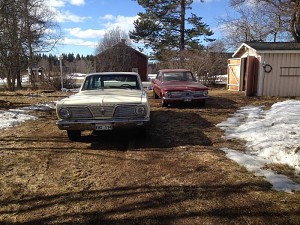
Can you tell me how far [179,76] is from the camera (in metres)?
12.6

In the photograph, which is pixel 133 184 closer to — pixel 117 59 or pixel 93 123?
pixel 93 123

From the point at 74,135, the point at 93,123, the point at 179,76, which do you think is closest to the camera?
the point at 93,123

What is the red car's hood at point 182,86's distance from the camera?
11.0m

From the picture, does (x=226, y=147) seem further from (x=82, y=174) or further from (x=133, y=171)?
(x=82, y=174)

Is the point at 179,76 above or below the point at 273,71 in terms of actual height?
below

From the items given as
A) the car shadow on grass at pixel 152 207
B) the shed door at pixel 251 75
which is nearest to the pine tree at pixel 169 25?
the shed door at pixel 251 75

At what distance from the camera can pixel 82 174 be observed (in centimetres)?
435

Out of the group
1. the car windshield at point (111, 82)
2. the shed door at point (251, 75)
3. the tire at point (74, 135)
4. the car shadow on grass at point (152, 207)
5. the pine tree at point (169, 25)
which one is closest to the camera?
the car shadow on grass at point (152, 207)

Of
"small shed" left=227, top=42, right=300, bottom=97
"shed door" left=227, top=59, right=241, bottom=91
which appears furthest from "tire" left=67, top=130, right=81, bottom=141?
"shed door" left=227, top=59, right=241, bottom=91

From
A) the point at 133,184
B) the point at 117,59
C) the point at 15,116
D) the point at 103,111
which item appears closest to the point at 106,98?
the point at 103,111

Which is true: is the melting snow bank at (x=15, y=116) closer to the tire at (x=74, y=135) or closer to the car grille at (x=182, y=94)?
the tire at (x=74, y=135)

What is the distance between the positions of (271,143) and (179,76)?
7.50m

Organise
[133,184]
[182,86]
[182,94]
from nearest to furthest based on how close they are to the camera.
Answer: [133,184], [182,94], [182,86]

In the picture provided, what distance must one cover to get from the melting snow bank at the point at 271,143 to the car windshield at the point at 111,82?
2.61 m
